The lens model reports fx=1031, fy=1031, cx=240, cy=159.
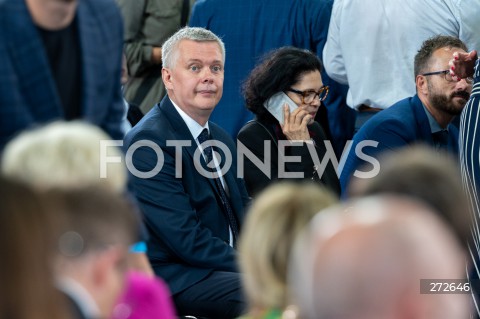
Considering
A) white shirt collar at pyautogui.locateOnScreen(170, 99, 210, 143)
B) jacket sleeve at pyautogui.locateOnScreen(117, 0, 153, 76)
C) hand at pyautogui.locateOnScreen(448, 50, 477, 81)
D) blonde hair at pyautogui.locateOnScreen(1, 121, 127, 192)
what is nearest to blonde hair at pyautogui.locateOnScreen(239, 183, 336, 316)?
→ blonde hair at pyautogui.locateOnScreen(1, 121, 127, 192)

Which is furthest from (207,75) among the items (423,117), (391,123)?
(423,117)

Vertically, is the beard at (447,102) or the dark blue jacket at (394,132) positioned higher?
the beard at (447,102)

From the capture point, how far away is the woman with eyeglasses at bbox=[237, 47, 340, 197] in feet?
18.1

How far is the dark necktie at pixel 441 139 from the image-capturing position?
18.0ft

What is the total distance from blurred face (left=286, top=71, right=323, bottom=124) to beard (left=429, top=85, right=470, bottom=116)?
0.67 m

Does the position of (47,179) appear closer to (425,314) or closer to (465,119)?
(425,314)

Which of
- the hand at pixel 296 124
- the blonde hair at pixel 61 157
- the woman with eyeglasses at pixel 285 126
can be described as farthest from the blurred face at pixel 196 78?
the blonde hair at pixel 61 157

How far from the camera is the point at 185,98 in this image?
16.9 ft

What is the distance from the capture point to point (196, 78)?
17.3 feet

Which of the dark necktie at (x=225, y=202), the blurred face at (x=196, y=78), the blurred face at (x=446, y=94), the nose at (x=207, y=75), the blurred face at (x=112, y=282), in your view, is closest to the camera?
the blurred face at (x=112, y=282)

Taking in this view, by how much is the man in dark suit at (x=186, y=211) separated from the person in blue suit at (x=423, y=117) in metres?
0.74

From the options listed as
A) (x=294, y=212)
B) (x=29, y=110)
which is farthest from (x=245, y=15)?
(x=294, y=212)

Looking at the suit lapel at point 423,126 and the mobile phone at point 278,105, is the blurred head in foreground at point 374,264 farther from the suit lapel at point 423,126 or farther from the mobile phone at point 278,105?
the mobile phone at point 278,105

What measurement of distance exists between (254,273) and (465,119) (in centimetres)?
228
